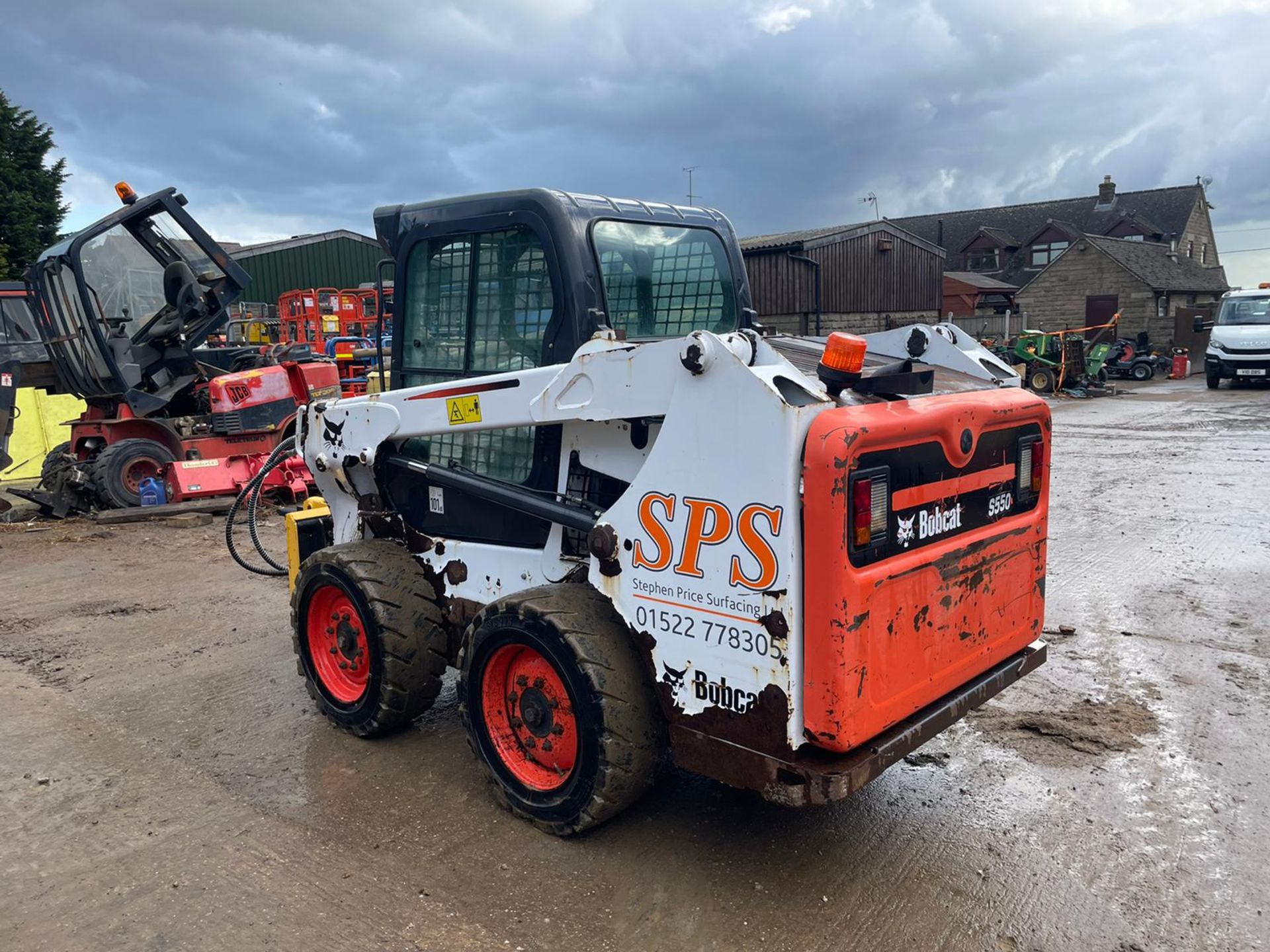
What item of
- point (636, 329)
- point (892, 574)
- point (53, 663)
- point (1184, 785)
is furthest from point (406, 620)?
point (1184, 785)

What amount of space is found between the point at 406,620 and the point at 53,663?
286 cm

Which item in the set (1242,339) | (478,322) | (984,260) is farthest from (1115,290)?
(478,322)

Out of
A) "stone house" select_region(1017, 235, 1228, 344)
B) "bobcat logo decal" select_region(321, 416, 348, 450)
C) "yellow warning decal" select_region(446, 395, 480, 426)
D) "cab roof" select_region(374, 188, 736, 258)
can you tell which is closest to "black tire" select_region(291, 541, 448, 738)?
"bobcat logo decal" select_region(321, 416, 348, 450)

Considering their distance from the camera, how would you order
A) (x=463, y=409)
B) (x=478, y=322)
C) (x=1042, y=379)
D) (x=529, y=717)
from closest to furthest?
(x=529, y=717)
(x=463, y=409)
(x=478, y=322)
(x=1042, y=379)

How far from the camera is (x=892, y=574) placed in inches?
115

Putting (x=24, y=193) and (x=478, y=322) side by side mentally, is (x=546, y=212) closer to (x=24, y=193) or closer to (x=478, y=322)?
(x=478, y=322)

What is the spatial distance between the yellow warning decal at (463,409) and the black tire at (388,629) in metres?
0.84

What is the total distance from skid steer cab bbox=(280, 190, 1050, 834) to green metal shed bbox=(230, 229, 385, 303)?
1050 inches

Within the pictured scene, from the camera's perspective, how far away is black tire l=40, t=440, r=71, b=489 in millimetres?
10211

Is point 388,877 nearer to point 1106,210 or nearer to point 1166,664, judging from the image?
point 1166,664

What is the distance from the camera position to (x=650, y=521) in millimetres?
3141

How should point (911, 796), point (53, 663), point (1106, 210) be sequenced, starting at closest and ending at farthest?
1. point (911, 796)
2. point (53, 663)
3. point (1106, 210)

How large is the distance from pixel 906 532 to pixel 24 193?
30.2m

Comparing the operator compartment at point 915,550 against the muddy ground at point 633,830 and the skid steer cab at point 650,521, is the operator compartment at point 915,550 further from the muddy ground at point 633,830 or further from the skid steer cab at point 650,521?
the muddy ground at point 633,830
